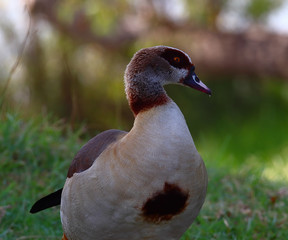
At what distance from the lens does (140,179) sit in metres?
2.46

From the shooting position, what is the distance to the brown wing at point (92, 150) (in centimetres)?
287

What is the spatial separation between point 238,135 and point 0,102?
5879 millimetres

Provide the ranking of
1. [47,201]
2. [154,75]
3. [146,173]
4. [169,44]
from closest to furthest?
[146,173] < [154,75] < [47,201] < [169,44]

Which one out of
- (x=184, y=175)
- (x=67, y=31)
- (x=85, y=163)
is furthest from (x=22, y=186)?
(x=67, y=31)

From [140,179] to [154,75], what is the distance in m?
0.60

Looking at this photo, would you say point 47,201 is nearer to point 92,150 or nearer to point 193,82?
point 92,150

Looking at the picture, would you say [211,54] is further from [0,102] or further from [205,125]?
[0,102]

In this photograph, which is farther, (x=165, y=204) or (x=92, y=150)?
(x=92, y=150)

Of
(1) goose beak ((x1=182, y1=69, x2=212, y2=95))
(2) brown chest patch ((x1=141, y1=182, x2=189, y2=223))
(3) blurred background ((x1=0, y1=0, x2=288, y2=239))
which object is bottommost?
(3) blurred background ((x1=0, y1=0, x2=288, y2=239))

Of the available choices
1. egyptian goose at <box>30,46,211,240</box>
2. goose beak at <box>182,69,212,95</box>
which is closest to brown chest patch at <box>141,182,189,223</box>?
egyptian goose at <box>30,46,211,240</box>

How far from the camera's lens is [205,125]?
33.7 feet

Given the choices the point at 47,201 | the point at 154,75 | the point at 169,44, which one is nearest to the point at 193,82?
the point at 154,75

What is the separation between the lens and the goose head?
8.79ft

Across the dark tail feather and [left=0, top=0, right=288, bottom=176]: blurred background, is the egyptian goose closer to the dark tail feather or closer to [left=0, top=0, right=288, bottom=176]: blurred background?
the dark tail feather
